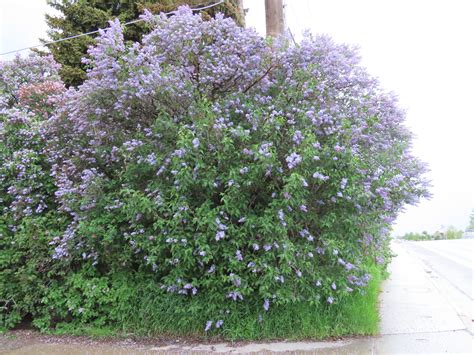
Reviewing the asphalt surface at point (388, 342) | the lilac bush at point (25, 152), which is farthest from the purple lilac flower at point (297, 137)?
the lilac bush at point (25, 152)

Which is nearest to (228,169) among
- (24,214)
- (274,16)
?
(24,214)

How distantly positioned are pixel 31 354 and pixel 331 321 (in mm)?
3440

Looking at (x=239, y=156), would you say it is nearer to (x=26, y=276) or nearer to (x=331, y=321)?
(x=331, y=321)

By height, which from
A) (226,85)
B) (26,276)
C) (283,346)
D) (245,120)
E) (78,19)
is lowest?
(283,346)

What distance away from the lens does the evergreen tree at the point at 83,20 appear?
1130 centimetres

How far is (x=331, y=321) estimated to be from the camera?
4852 millimetres

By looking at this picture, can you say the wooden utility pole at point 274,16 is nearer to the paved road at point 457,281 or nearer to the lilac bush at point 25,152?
the lilac bush at point 25,152

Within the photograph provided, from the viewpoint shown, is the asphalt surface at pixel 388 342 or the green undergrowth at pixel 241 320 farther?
the green undergrowth at pixel 241 320

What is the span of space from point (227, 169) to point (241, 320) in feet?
5.81

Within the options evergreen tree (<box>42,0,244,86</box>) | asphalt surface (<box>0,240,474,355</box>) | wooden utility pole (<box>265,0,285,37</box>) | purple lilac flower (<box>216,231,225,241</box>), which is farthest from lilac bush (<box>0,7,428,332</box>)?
evergreen tree (<box>42,0,244,86</box>)

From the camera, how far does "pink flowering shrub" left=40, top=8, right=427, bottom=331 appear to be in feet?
14.4

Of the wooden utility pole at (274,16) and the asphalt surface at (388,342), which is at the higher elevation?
the wooden utility pole at (274,16)

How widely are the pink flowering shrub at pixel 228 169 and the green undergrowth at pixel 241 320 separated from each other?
13cm

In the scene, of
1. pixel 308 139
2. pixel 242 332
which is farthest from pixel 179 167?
pixel 242 332
